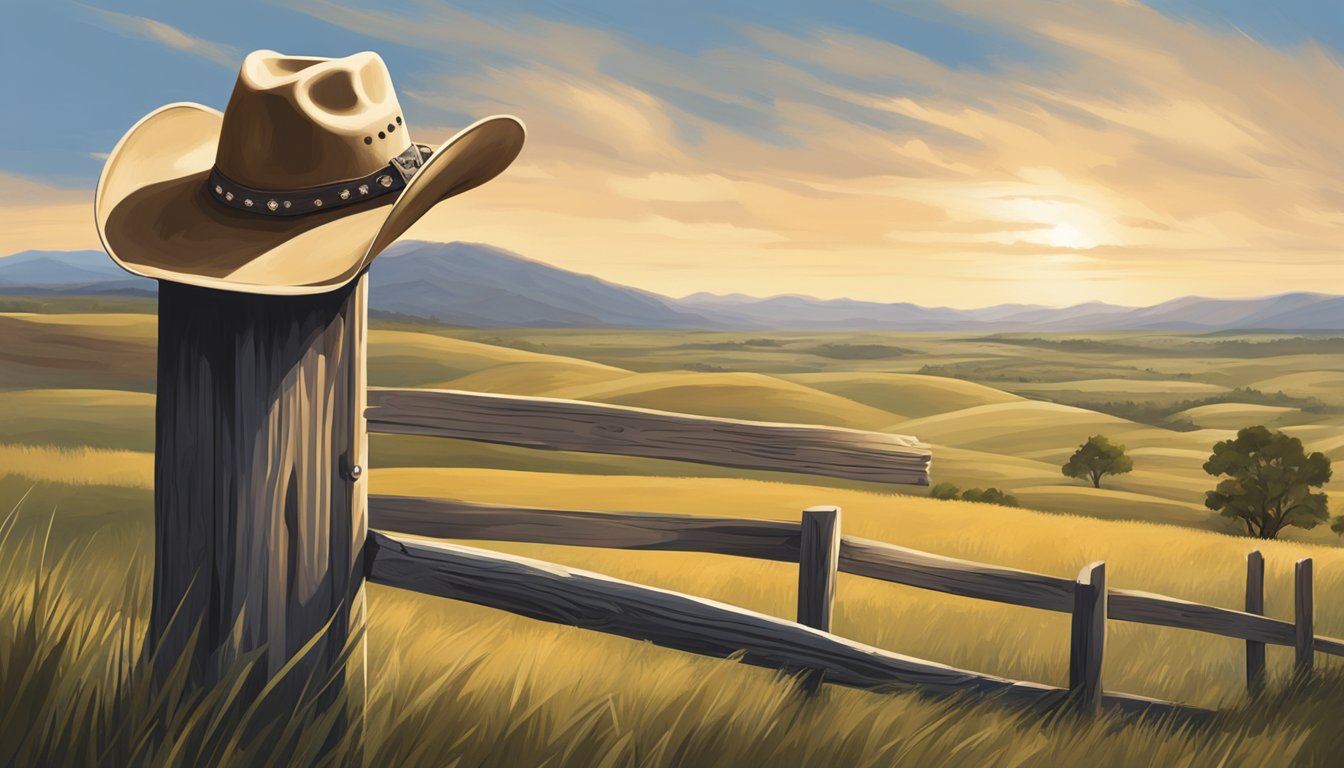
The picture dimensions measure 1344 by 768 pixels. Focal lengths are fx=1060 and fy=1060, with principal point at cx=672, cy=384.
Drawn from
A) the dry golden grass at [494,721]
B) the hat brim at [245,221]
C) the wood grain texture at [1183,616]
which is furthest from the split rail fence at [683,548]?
the wood grain texture at [1183,616]

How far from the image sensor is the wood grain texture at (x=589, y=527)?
3621mm

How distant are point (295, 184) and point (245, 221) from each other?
0.16m

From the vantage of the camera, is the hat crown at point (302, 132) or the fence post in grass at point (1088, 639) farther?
the fence post in grass at point (1088, 639)

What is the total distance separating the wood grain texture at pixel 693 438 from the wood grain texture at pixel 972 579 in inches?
59.3

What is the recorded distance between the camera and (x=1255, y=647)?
6.40 m

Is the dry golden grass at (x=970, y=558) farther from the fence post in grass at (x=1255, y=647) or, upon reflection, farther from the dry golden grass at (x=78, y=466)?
the dry golden grass at (x=78, y=466)

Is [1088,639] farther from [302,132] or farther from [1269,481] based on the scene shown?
[1269,481]

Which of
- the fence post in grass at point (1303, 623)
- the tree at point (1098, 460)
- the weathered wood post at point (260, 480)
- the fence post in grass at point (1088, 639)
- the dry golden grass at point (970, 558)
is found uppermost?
the weathered wood post at point (260, 480)

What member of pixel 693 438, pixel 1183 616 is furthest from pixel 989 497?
pixel 693 438

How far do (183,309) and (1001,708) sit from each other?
2.66m

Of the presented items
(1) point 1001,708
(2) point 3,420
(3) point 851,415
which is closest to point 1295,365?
(3) point 851,415

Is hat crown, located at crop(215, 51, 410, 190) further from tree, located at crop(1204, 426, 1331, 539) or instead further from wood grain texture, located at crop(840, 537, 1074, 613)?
tree, located at crop(1204, 426, 1331, 539)

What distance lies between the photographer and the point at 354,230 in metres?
2.40

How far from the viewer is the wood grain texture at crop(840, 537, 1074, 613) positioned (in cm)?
424
